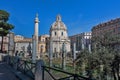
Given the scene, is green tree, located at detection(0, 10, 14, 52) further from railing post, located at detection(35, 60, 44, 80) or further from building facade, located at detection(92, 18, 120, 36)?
building facade, located at detection(92, 18, 120, 36)

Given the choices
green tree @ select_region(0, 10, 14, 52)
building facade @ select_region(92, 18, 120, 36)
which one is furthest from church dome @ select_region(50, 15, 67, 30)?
green tree @ select_region(0, 10, 14, 52)

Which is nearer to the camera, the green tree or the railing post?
the railing post

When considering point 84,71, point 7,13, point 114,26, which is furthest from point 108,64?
point 114,26

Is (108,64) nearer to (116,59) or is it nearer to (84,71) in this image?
(116,59)

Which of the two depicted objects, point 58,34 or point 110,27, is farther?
point 58,34

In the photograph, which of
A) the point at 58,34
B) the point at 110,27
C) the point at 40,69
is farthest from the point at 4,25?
the point at 110,27

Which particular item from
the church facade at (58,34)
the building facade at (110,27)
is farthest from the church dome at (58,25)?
the building facade at (110,27)

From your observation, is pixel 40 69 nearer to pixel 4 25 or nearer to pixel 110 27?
pixel 4 25

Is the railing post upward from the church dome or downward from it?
downward

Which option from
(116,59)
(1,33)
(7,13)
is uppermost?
(7,13)

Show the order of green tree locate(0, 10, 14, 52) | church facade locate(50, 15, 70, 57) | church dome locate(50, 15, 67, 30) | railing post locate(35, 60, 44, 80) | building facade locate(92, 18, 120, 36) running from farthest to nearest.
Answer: church dome locate(50, 15, 67, 30)
church facade locate(50, 15, 70, 57)
building facade locate(92, 18, 120, 36)
green tree locate(0, 10, 14, 52)
railing post locate(35, 60, 44, 80)

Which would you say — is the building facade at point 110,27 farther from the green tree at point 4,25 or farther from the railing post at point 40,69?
the railing post at point 40,69

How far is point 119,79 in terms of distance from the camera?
22.7 m

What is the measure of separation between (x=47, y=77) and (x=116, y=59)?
47.4 ft
